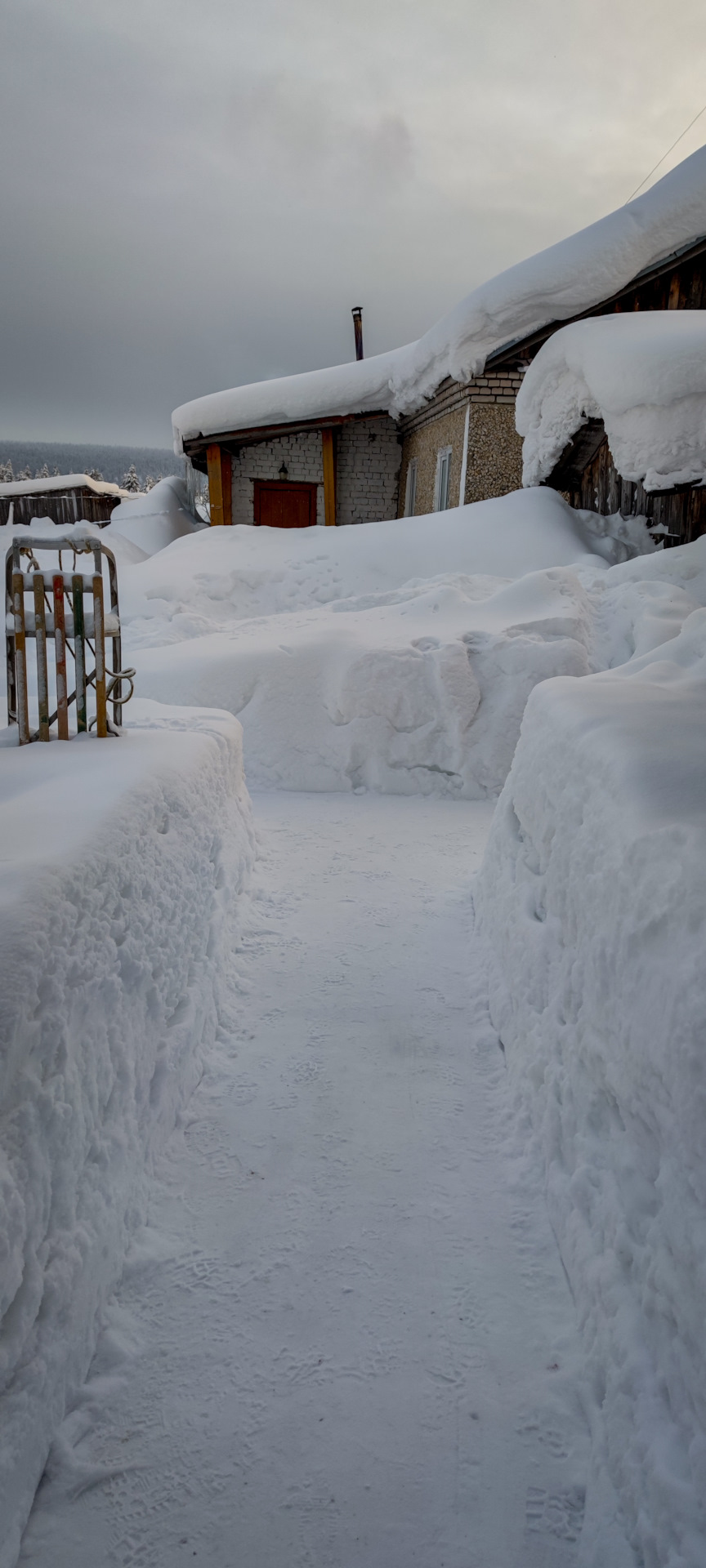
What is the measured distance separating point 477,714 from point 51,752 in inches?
145

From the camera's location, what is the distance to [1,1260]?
1399 mm

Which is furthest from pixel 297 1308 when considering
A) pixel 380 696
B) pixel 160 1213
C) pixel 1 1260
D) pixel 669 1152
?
pixel 380 696

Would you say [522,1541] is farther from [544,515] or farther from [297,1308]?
[544,515]

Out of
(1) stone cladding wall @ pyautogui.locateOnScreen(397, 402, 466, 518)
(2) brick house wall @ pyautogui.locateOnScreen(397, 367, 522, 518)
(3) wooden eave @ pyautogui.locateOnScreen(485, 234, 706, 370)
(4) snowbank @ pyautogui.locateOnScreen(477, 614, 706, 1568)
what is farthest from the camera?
(1) stone cladding wall @ pyautogui.locateOnScreen(397, 402, 466, 518)

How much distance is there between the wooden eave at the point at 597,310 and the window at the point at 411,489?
10.7ft

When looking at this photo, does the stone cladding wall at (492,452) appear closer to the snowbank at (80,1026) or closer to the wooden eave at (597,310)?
the wooden eave at (597,310)

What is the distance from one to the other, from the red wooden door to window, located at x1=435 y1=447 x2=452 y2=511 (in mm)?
2880

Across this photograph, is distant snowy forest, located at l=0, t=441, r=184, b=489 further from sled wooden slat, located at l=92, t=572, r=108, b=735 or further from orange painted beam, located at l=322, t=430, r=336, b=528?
sled wooden slat, located at l=92, t=572, r=108, b=735

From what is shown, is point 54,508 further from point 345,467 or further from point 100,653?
point 100,653

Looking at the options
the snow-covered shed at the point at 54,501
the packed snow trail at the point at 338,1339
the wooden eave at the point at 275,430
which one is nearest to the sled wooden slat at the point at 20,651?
the packed snow trail at the point at 338,1339

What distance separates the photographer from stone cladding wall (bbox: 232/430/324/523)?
45.5 ft

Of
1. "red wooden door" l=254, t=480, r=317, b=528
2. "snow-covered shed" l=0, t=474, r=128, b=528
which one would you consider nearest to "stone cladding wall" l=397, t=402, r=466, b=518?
"red wooden door" l=254, t=480, r=317, b=528

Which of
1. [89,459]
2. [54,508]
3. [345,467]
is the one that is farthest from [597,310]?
[89,459]

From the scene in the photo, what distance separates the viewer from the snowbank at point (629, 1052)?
4.33 ft
